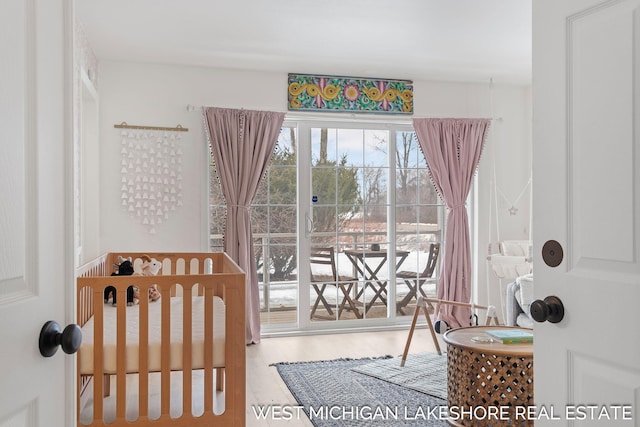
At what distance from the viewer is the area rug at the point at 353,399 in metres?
2.95

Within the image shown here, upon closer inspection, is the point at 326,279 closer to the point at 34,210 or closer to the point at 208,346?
the point at 208,346

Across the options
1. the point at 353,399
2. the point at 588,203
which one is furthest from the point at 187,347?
the point at 588,203

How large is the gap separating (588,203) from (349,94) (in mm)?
3876

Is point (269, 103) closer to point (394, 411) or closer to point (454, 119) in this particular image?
point (454, 119)

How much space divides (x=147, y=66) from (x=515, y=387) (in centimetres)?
367

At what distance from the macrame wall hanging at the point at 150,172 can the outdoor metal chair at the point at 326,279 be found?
Answer: 1353 millimetres

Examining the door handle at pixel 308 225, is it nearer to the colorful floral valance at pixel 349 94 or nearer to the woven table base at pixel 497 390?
the colorful floral valance at pixel 349 94

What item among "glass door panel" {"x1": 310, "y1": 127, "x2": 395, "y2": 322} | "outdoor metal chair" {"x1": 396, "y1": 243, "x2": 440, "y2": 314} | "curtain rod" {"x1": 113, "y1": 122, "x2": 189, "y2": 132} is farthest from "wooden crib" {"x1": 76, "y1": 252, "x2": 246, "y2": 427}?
"outdoor metal chair" {"x1": 396, "y1": 243, "x2": 440, "y2": 314}

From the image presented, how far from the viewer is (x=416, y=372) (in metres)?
3.78

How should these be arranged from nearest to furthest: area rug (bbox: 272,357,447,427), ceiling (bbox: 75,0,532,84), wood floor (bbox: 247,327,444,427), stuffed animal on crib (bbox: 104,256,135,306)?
1. area rug (bbox: 272,357,447,427)
2. ceiling (bbox: 75,0,532,84)
3. wood floor (bbox: 247,327,444,427)
4. stuffed animal on crib (bbox: 104,256,135,306)

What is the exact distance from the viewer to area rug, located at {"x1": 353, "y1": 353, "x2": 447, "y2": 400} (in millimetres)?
3473

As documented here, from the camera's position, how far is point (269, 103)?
4.80 metres

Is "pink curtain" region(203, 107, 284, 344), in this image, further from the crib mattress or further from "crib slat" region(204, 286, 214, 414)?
"crib slat" region(204, 286, 214, 414)

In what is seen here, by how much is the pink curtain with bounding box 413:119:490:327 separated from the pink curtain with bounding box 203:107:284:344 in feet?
4.97
